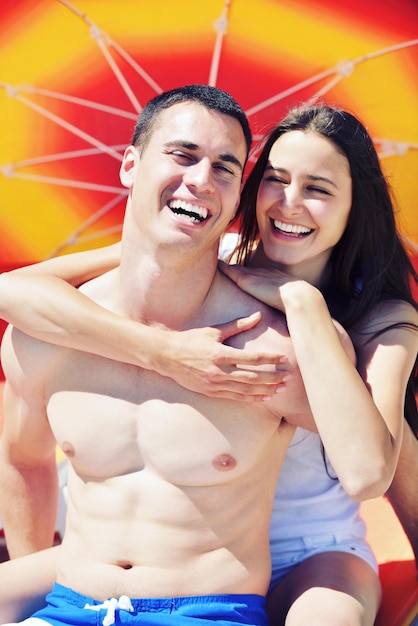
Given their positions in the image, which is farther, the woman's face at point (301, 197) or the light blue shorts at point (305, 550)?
the light blue shorts at point (305, 550)

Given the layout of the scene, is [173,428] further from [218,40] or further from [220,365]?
[218,40]

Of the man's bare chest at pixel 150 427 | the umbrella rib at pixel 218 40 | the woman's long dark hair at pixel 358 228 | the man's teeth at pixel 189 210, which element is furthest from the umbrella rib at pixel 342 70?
the man's bare chest at pixel 150 427

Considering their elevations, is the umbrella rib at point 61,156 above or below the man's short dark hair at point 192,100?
above

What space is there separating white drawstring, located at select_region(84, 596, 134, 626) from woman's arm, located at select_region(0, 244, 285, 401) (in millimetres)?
498

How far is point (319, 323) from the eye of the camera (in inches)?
71.6

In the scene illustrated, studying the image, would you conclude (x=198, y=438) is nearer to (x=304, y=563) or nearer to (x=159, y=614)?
(x=159, y=614)

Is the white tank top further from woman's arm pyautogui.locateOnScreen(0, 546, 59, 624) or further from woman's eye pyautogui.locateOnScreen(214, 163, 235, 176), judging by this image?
woman's eye pyautogui.locateOnScreen(214, 163, 235, 176)

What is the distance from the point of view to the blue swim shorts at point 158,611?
5.97 feet

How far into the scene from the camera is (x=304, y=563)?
7.22ft

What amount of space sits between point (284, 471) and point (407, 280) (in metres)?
0.65

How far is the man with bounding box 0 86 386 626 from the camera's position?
186 cm

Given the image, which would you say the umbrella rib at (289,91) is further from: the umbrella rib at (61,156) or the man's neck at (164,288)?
the man's neck at (164,288)

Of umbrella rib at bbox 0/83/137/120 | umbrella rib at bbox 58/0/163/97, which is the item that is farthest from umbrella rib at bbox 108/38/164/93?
umbrella rib at bbox 0/83/137/120

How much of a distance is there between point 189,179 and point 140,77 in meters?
1.71
